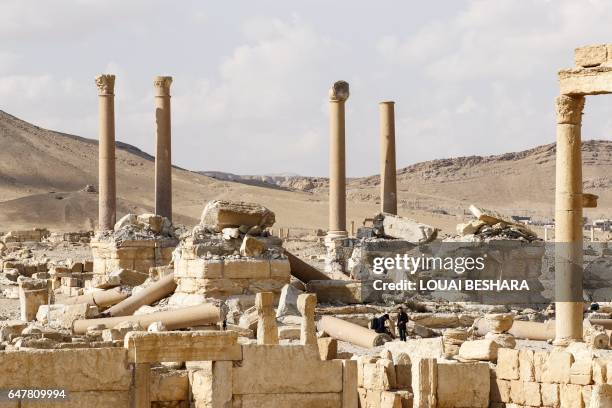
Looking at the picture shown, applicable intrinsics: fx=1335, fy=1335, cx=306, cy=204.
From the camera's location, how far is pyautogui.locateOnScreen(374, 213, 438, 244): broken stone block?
29.4 meters

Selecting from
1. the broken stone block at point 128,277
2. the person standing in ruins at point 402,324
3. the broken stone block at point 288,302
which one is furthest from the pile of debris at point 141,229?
the person standing in ruins at point 402,324

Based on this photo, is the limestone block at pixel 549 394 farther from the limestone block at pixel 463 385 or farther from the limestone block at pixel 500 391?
the limestone block at pixel 463 385

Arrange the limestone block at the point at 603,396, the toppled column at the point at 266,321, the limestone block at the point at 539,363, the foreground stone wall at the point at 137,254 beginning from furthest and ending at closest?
the foreground stone wall at the point at 137,254 < the toppled column at the point at 266,321 < the limestone block at the point at 539,363 < the limestone block at the point at 603,396

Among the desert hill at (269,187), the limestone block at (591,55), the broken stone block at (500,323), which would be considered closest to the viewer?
the limestone block at (591,55)

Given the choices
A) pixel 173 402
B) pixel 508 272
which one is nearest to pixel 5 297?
pixel 508 272

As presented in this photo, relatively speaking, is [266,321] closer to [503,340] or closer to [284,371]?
[284,371]

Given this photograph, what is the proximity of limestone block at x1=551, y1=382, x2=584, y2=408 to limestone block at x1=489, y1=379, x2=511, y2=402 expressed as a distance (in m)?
0.79

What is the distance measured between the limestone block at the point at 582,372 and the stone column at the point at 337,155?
21753 mm

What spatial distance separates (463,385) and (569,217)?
4.38 metres

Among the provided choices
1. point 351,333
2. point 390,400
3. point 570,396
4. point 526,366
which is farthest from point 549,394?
point 351,333

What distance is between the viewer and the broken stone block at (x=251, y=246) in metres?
23.5

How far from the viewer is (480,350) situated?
15953mm

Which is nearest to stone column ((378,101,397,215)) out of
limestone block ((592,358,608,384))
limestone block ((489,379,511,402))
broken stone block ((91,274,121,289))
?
broken stone block ((91,274,121,289))

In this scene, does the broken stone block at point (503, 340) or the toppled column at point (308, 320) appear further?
the broken stone block at point (503, 340)
